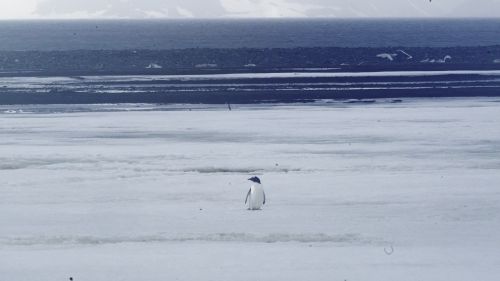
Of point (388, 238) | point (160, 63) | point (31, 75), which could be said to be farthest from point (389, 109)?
point (160, 63)

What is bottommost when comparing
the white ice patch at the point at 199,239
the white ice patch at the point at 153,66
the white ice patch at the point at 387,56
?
the white ice patch at the point at 199,239

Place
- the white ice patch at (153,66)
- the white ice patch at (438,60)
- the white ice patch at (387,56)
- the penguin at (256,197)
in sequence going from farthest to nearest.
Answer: the white ice patch at (387,56), the white ice patch at (438,60), the white ice patch at (153,66), the penguin at (256,197)

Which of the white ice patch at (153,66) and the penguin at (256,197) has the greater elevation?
the white ice patch at (153,66)

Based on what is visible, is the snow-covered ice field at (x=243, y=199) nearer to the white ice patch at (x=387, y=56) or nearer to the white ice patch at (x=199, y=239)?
the white ice patch at (x=199, y=239)

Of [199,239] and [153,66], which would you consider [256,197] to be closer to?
[199,239]

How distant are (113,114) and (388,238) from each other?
56.2 ft

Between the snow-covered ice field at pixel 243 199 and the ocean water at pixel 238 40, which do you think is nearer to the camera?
the snow-covered ice field at pixel 243 199

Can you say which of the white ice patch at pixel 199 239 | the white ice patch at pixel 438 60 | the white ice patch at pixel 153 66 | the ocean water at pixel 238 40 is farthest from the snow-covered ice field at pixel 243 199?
the ocean water at pixel 238 40

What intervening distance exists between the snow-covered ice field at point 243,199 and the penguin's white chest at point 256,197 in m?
0.21

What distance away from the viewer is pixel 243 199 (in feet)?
50.3

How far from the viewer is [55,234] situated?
13023 millimetres

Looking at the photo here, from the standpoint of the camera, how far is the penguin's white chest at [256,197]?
14461mm

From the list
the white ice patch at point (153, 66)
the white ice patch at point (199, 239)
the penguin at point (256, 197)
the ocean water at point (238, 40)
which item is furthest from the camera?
the ocean water at point (238, 40)

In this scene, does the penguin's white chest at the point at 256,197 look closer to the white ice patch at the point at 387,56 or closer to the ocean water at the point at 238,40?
the white ice patch at the point at 387,56
